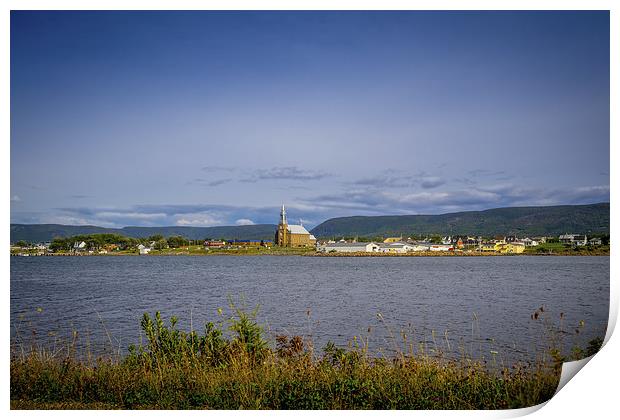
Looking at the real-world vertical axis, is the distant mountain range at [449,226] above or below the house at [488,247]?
above

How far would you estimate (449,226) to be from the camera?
76.1 feet

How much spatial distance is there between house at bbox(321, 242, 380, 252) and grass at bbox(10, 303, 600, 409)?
4199 cm

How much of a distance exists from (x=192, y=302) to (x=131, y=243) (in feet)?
7.93

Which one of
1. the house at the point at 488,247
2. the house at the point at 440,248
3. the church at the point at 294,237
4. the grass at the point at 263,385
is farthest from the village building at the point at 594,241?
the house at the point at 440,248

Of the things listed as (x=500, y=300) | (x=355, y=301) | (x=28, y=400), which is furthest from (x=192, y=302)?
(x=28, y=400)

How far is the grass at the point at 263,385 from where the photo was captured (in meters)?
4.04

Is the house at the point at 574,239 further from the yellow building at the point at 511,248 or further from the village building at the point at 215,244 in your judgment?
the village building at the point at 215,244

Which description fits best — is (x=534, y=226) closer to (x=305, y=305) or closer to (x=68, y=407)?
(x=305, y=305)

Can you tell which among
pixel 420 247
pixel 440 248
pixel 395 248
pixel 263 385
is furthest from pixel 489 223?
pixel 395 248

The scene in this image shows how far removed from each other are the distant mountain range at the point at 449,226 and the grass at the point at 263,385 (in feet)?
7.32

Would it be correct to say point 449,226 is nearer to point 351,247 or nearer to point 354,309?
point 354,309

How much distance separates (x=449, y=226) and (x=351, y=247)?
81.9ft
